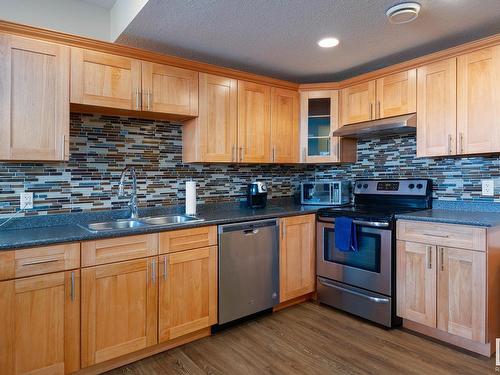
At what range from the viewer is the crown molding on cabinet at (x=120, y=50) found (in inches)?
77.3

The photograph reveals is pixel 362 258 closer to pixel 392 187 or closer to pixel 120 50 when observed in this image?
pixel 392 187

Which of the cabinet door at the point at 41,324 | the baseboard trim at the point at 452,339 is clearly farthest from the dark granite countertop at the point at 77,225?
the baseboard trim at the point at 452,339

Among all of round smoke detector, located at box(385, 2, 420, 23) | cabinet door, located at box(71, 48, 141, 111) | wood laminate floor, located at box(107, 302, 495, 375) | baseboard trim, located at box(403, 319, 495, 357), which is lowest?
wood laminate floor, located at box(107, 302, 495, 375)

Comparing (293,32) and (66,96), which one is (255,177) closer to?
(293,32)

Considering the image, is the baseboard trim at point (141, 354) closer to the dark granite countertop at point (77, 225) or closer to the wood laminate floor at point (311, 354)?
the wood laminate floor at point (311, 354)

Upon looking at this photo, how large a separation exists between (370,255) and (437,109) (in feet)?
4.13

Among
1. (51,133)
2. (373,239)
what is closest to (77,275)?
(51,133)

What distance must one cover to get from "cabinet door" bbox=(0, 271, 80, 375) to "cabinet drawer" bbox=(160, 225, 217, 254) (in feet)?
1.82

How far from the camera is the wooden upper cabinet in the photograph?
2.73m

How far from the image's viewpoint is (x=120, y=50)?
7.54 feet

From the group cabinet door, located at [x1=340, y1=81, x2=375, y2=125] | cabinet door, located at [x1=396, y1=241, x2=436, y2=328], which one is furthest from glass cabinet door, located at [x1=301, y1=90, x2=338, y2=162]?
cabinet door, located at [x1=396, y1=241, x2=436, y2=328]

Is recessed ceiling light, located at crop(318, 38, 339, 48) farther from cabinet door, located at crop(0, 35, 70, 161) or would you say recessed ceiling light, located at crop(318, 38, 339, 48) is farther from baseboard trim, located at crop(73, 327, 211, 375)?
baseboard trim, located at crop(73, 327, 211, 375)

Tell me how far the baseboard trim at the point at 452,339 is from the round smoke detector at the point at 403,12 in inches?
83.8

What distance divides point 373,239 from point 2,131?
2.62 m
